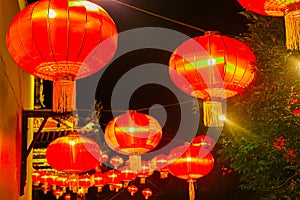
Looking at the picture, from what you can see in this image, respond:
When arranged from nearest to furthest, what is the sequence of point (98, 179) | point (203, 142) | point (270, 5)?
point (270, 5)
point (203, 142)
point (98, 179)

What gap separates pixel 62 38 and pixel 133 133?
3.41 m

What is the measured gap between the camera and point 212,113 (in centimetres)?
425

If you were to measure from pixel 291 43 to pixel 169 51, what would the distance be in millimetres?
6739

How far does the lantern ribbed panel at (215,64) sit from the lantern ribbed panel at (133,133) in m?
2.16

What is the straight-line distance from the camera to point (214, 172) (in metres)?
12.4

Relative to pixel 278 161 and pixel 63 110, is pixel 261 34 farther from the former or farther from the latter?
pixel 63 110

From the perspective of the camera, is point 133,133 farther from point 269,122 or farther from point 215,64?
point 269,122

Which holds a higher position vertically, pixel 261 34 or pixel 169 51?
pixel 169 51

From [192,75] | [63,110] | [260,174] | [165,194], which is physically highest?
[192,75]

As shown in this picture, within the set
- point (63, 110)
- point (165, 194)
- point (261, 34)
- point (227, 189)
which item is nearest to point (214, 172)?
point (227, 189)

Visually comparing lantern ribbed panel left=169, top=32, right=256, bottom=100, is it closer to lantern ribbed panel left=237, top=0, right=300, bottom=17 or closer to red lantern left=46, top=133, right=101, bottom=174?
lantern ribbed panel left=237, top=0, right=300, bottom=17

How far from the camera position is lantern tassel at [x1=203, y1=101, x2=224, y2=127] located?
13.5 ft

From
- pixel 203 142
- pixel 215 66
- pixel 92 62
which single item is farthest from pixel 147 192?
pixel 92 62

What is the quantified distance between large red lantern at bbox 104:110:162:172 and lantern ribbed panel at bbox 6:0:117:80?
317cm
